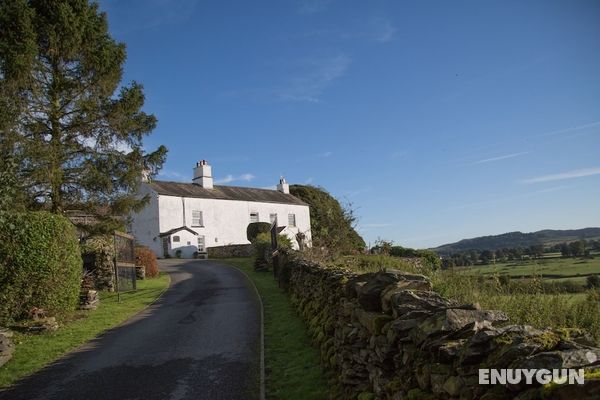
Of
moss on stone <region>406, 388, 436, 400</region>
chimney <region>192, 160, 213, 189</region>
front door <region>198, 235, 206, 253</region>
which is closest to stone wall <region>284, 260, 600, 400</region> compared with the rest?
moss on stone <region>406, 388, 436, 400</region>

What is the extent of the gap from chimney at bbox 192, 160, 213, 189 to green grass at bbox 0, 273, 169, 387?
27.8m

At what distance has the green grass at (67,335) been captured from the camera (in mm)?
9719

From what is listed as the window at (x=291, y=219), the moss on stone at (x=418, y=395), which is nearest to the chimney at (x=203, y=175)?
the window at (x=291, y=219)

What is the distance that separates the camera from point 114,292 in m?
21.0

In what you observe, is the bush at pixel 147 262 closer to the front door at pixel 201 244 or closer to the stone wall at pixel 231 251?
the stone wall at pixel 231 251

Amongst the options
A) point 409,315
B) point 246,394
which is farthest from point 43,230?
point 409,315

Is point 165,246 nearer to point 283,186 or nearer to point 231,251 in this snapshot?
point 231,251

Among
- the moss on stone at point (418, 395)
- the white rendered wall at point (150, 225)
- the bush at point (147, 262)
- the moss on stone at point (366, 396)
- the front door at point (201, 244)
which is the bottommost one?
the moss on stone at point (366, 396)

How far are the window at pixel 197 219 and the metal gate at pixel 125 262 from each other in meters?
21.5

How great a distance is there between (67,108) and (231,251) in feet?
75.4

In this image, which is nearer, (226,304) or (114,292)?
(226,304)

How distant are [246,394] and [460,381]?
202 inches

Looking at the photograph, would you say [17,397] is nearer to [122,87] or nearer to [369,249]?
[369,249]

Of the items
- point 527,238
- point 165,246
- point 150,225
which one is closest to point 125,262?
point 527,238
